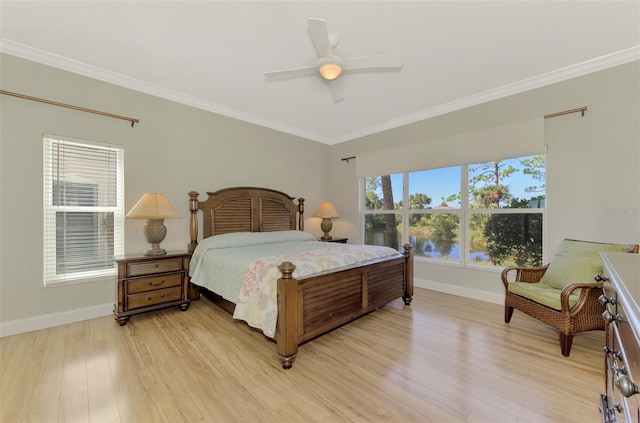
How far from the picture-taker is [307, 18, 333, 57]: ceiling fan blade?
68.9 inches

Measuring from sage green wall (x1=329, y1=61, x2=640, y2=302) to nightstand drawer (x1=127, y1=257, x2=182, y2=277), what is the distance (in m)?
3.68

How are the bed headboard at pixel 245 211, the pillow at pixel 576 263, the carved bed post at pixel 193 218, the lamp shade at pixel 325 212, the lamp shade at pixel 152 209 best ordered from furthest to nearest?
1. the lamp shade at pixel 325 212
2. the bed headboard at pixel 245 211
3. the carved bed post at pixel 193 218
4. the lamp shade at pixel 152 209
5. the pillow at pixel 576 263

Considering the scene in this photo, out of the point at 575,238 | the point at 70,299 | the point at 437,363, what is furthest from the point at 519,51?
the point at 70,299

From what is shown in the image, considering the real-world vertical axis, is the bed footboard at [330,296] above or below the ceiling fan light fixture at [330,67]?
→ below

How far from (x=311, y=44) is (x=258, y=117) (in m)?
1.98

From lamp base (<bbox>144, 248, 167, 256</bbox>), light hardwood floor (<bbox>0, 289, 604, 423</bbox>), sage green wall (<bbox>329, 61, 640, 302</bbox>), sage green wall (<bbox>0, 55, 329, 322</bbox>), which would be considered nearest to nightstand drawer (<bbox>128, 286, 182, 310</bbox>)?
light hardwood floor (<bbox>0, 289, 604, 423</bbox>)

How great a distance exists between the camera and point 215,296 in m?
2.98

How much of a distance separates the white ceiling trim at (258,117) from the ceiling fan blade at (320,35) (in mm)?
2235

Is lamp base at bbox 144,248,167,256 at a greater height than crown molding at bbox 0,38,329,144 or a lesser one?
lesser

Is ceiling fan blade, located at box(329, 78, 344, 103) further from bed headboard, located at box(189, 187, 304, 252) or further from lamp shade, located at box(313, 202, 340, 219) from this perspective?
lamp shade, located at box(313, 202, 340, 219)

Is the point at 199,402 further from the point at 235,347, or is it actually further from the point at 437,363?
the point at 437,363

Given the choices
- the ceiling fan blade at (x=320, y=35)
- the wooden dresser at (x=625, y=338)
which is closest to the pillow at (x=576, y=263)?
the wooden dresser at (x=625, y=338)

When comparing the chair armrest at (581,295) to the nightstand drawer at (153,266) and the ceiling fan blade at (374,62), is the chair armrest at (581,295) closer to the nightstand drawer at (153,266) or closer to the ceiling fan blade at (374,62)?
the ceiling fan blade at (374,62)

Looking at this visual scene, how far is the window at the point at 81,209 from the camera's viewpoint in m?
2.69
